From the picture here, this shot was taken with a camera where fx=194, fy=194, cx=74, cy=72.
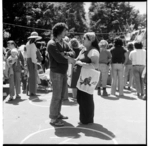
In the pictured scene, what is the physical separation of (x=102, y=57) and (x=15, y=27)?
17.8 metres

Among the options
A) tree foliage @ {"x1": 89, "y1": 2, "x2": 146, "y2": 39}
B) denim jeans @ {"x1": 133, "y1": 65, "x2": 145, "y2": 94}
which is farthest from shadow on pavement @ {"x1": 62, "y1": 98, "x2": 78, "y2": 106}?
tree foliage @ {"x1": 89, "y1": 2, "x2": 146, "y2": 39}

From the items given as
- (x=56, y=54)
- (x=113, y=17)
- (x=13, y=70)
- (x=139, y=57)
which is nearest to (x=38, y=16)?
(x=113, y=17)

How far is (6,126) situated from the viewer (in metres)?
3.78

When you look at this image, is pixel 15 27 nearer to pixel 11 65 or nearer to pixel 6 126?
pixel 11 65

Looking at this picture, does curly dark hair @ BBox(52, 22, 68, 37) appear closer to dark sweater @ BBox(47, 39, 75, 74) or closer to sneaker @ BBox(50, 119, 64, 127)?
dark sweater @ BBox(47, 39, 75, 74)

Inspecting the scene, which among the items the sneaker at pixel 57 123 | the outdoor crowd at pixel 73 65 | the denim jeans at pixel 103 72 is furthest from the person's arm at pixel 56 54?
the denim jeans at pixel 103 72

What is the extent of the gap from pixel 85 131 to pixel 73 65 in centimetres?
266

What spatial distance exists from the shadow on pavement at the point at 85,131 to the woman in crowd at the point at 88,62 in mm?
196

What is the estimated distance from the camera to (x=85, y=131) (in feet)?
11.6

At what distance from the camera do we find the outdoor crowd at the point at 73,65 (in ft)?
12.1

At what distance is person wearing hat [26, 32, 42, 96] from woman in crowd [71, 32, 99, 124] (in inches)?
102

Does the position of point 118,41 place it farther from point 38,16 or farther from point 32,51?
point 38,16

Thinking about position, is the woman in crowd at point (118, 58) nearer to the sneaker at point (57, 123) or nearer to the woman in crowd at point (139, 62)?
the woman in crowd at point (139, 62)

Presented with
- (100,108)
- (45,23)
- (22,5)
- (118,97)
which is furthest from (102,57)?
(45,23)
